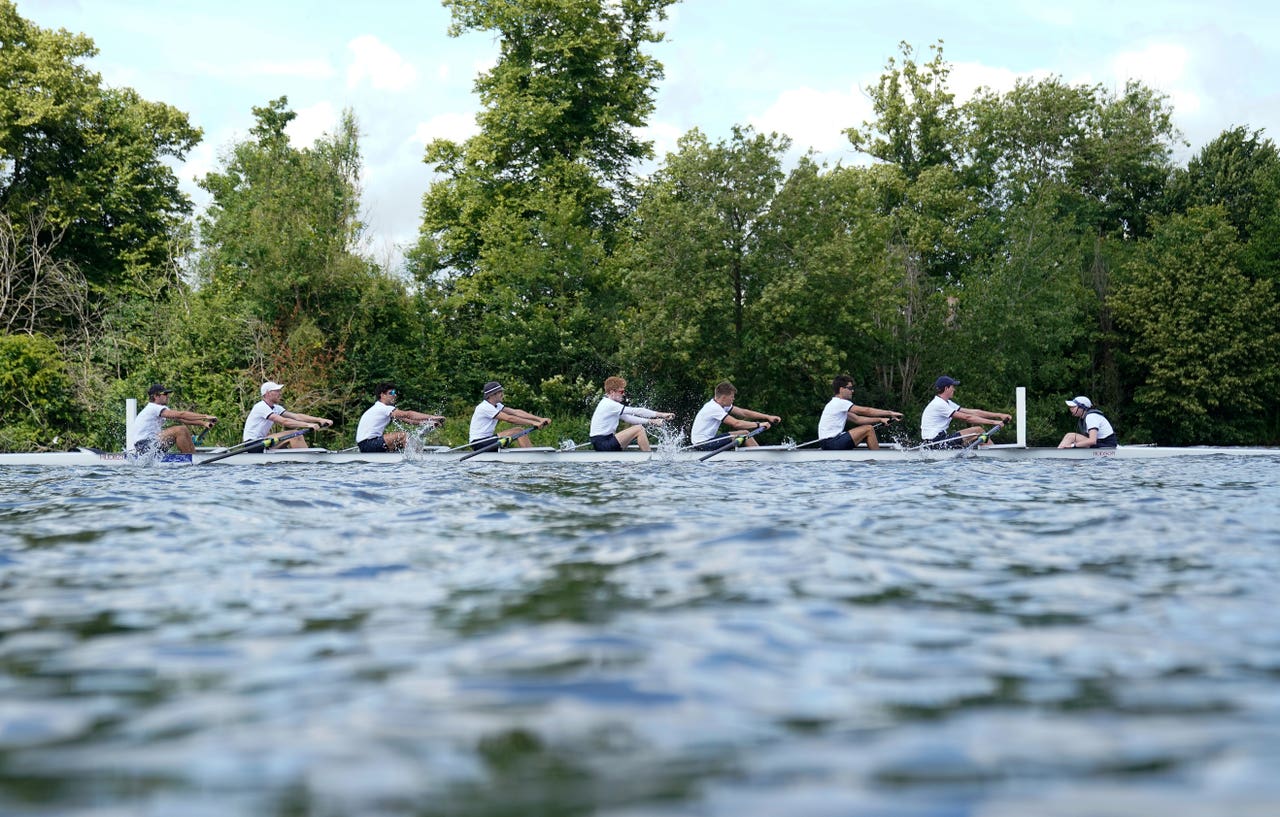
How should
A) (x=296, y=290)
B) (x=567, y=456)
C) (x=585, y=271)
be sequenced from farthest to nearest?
(x=585, y=271) < (x=296, y=290) < (x=567, y=456)

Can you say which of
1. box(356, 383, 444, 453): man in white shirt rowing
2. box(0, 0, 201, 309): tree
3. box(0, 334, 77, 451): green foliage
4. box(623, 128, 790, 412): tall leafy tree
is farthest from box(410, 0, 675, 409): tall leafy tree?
box(356, 383, 444, 453): man in white shirt rowing

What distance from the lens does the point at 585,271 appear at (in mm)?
37094

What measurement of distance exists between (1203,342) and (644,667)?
41443 mm

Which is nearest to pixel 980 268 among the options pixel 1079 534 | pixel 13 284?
pixel 13 284

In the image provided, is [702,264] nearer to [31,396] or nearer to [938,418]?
[938,418]

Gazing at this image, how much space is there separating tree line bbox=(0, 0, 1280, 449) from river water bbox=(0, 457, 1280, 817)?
975 inches

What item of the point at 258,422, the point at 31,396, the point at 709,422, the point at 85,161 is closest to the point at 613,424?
the point at 709,422

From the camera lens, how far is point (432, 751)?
335 cm

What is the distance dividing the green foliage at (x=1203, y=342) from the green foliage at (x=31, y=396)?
33731 mm

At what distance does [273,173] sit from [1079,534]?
1227 inches

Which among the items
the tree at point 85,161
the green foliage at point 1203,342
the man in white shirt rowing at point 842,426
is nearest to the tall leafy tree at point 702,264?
the man in white shirt rowing at point 842,426

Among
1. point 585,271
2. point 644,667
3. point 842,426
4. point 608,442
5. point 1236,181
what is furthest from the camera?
point 1236,181

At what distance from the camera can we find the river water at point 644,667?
10.1 feet

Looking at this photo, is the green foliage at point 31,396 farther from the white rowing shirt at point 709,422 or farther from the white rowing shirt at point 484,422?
the white rowing shirt at point 709,422
